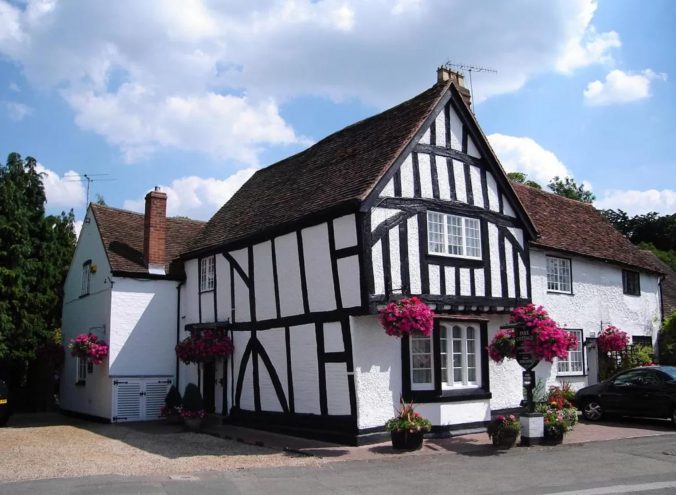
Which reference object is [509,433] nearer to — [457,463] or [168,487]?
[457,463]

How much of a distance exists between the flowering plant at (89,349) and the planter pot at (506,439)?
12.2m

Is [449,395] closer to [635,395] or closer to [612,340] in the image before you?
[635,395]

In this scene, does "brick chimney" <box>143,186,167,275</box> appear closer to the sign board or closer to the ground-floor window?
the ground-floor window

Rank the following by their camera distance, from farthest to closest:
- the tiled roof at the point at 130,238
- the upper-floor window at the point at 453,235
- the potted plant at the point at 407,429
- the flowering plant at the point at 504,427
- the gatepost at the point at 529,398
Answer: the tiled roof at the point at 130,238
the upper-floor window at the point at 453,235
the gatepost at the point at 529,398
the flowering plant at the point at 504,427
the potted plant at the point at 407,429

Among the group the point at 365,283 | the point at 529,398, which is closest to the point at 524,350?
the point at 529,398

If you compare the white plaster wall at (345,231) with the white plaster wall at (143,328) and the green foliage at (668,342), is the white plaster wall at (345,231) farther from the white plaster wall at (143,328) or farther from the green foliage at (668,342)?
the green foliage at (668,342)

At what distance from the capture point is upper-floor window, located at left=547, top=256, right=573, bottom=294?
20.7 metres

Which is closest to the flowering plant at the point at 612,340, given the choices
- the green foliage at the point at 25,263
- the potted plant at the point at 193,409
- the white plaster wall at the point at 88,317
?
the potted plant at the point at 193,409

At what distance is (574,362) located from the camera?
824 inches

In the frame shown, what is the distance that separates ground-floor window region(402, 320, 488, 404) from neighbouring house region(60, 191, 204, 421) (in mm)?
9347

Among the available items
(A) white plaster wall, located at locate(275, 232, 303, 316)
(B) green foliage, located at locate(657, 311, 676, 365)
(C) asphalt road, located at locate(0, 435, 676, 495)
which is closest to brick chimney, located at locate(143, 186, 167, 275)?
(A) white plaster wall, located at locate(275, 232, 303, 316)

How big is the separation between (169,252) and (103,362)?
4.31 metres

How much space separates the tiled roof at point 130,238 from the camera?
68.6 ft

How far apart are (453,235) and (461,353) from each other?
9.60ft
